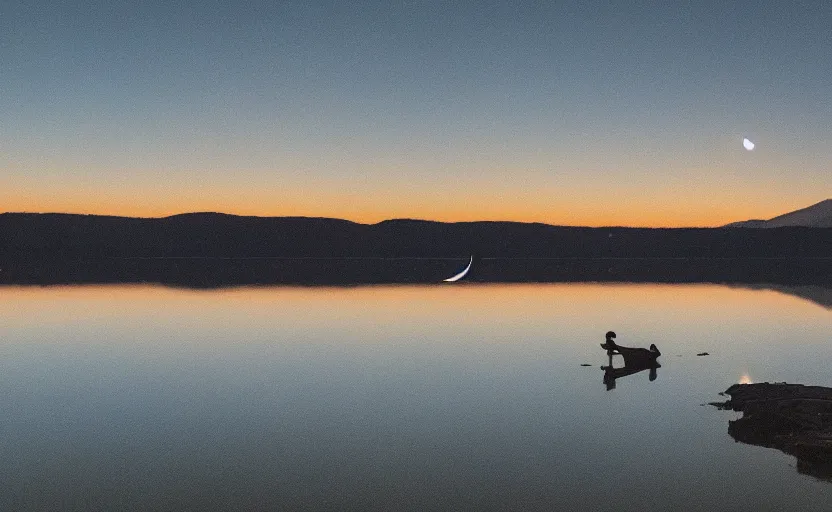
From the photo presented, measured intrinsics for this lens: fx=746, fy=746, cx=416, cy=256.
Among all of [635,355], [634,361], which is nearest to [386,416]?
[634,361]

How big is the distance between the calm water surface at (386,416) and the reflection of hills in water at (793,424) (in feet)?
2.61

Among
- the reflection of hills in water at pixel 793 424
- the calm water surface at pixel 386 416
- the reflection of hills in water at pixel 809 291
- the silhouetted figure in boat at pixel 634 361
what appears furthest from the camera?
the reflection of hills in water at pixel 809 291

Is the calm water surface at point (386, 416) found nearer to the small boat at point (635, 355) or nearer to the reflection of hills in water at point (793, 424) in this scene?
the reflection of hills in water at point (793, 424)

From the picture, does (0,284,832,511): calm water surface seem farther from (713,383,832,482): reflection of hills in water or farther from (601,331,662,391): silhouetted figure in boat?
(713,383,832,482): reflection of hills in water

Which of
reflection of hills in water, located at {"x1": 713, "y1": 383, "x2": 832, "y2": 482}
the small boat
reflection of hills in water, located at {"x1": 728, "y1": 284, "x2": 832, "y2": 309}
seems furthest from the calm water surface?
reflection of hills in water, located at {"x1": 728, "y1": 284, "x2": 832, "y2": 309}

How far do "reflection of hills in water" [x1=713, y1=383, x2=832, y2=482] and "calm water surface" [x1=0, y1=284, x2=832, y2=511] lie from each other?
796 millimetres

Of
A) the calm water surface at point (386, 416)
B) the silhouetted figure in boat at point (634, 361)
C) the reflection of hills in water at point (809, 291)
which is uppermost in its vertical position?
the reflection of hills in water at point (809, 291)

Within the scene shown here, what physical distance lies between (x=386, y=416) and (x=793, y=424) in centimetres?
1433

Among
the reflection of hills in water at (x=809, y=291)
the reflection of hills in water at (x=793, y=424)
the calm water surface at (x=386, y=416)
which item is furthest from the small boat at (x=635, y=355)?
the reflection of hills in water at (x=809, y=291)

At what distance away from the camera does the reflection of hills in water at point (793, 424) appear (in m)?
21.2

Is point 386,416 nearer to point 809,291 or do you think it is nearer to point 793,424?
point 793,424

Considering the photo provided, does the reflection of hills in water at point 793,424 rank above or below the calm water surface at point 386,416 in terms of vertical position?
above

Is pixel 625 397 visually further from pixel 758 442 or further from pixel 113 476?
A: pixel 113 476

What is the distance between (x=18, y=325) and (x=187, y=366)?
31.7 m
